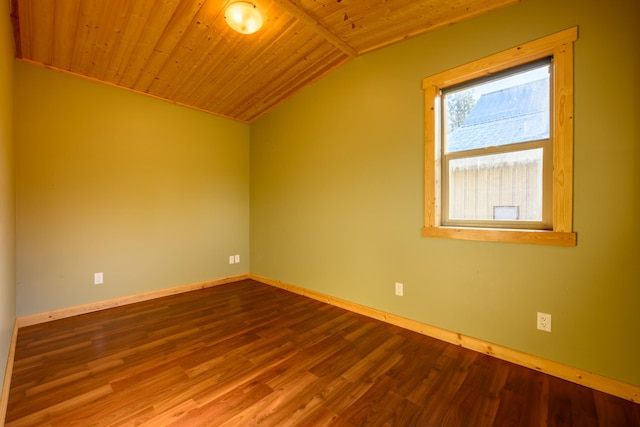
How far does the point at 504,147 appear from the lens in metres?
2.11

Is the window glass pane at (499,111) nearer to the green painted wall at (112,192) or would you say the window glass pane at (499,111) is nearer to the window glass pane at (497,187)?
the window glass pane at (497,187)

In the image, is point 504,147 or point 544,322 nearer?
point 544,322

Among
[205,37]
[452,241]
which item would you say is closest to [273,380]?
[452,241]

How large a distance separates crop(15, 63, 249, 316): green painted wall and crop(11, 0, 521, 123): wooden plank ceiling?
1.12 ft

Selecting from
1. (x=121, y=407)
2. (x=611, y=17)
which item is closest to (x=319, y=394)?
(x=121, y=407)

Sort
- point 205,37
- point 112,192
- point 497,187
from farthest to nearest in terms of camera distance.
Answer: point 112,192
point 205,37
point 497,187

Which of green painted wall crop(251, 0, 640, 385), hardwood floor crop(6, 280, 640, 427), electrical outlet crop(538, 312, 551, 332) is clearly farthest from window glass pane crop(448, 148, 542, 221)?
hardwood floor crop(6, 280, 640, 427)

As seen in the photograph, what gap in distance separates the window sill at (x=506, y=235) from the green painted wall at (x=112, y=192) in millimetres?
3025

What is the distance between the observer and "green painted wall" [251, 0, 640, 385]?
1665 mm

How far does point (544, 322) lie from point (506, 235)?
25.0 inches

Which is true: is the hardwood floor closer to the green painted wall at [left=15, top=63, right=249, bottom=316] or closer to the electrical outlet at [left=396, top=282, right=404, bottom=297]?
the electrical outlet at [left=396, top=282, right=404, bottom=297]

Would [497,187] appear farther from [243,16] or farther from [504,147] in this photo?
[243,16]

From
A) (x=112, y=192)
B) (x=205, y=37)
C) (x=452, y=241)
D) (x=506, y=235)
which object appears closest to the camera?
(x=506, y=235)

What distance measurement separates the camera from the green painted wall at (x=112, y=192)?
268 centimetres
